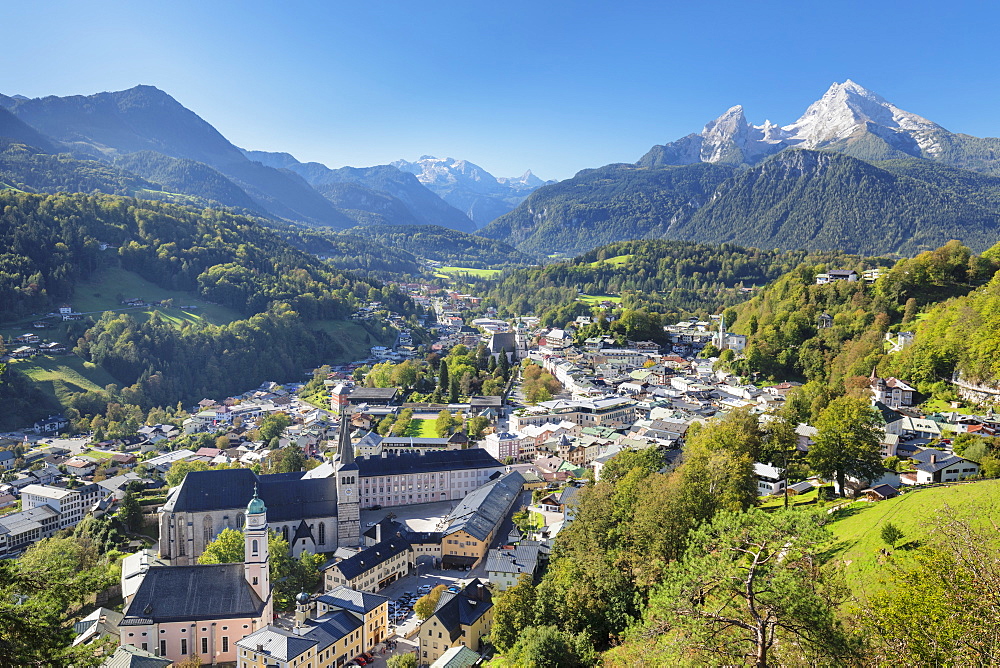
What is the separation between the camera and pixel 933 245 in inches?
6708

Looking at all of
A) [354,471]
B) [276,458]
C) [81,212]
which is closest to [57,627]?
[354,471]

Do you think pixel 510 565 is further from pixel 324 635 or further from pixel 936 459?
pixel 936 459

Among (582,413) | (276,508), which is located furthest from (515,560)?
(582,413)

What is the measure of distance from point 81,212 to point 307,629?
111183 millimetres

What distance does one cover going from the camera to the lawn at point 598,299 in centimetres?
11843

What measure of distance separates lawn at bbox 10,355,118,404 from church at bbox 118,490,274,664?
5601 centimetres

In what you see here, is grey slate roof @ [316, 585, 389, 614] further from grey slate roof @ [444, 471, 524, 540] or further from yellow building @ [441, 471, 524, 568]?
grey slate roof @ [444, 471, 524, 540]

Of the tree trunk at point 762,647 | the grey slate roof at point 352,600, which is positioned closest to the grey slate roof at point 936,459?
the tree trunk at point 762,647

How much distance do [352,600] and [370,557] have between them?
510 cm

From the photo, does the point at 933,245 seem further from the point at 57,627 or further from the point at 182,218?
the point at 57,627

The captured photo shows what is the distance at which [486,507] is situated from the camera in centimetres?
3788

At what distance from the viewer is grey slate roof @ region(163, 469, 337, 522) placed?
121ft

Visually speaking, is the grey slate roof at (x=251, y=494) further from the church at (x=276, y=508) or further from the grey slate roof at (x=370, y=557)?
the grey slate roof at (x=370, y=557)

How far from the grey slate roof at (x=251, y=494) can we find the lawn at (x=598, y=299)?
3275 inches
